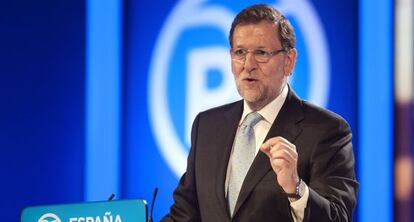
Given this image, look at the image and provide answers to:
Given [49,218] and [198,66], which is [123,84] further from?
[49,218]

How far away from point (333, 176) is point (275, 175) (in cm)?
15

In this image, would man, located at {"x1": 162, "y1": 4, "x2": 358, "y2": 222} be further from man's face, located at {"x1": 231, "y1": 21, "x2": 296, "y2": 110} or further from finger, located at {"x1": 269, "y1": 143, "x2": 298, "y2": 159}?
finger, located at {"x1": 269, "y1": 143, "x2": 298, "y2": 159}

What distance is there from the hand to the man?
0.08 meters

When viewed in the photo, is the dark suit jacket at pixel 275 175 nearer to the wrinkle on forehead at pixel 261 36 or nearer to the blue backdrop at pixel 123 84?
the wrinkle on forehead at pixel 261 36

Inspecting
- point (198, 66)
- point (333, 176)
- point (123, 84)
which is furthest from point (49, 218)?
point (123, 84)

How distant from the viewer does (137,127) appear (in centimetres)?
Result: 371

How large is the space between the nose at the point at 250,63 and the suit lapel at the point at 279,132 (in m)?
0.16

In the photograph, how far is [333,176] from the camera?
1915mm

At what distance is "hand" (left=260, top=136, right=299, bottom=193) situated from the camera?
1688mm

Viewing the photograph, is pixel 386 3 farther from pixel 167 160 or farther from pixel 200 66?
pixel 167 160

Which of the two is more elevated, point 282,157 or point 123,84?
point 123,84

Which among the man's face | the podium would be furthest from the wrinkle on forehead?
the podium

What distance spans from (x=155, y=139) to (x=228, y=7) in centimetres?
76

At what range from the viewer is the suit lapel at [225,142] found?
6.58ft
